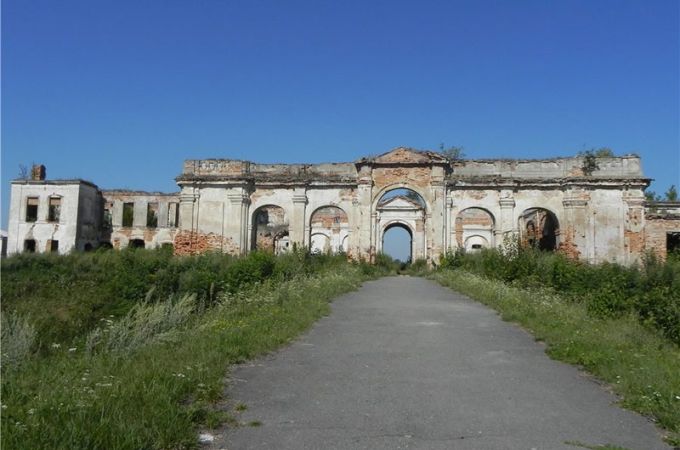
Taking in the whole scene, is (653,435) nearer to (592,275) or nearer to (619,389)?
(619,389)

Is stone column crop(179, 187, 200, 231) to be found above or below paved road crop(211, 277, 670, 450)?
above

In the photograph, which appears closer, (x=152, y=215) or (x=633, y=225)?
(x=633, y=225)

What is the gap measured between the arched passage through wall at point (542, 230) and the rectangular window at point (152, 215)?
25.6 m

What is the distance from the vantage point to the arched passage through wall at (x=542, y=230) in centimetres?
2788

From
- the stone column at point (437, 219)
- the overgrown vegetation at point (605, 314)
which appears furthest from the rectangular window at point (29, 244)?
the overgrown vegetation at point (605, 314)

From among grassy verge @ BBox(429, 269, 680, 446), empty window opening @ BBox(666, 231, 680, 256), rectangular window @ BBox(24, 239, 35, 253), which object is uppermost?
empty window opening @ BBox(666, 231, 680, 256)

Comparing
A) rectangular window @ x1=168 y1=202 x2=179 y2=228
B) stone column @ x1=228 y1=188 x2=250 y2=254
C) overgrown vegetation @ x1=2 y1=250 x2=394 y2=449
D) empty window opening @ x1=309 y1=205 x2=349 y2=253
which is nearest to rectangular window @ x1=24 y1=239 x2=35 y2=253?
rectangular window @ x1=168 y1=202 x2=179 y2=228

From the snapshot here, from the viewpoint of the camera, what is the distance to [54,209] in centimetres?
3794

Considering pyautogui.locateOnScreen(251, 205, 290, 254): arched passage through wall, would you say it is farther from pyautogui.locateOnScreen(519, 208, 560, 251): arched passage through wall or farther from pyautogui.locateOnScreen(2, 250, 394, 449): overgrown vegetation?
pyautogui.locateOnScreen(2, 250, 394, 449): overgrown vegetation

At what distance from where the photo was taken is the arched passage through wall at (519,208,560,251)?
2788 centimetres

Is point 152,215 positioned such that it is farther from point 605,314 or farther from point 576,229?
point 605,314

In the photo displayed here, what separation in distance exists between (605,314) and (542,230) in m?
21.5

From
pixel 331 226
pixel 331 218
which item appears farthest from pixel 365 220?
pixel 331 226

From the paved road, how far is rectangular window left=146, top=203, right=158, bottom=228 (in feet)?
112
